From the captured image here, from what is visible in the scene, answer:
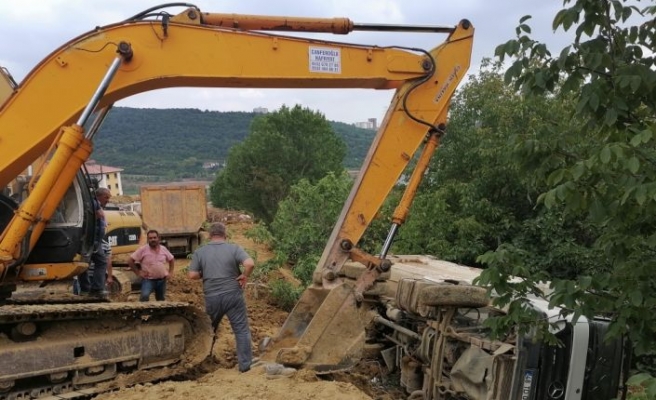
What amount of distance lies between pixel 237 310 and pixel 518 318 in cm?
347

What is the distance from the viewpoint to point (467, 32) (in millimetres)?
6520

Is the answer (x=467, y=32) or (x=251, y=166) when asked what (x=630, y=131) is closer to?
(x=467, y=32)

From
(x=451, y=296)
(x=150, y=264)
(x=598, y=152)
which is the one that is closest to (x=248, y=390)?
(x=451, y=296)

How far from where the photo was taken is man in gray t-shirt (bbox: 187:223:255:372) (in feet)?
20.9

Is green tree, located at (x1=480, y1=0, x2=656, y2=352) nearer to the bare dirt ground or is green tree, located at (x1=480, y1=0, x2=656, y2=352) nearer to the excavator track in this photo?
the bare dirt ground

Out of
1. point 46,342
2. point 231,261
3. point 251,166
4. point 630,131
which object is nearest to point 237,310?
point 231,261

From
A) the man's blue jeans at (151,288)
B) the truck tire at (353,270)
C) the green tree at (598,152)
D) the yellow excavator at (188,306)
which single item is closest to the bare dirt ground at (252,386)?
the yellow excavator at (188,306)

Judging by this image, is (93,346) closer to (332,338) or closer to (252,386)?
(252,386)

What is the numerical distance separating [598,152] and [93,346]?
15.2 ft

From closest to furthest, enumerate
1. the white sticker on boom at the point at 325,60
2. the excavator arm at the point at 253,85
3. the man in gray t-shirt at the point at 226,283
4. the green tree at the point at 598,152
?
the green tree at the point at 598,152 < the excavator arm at the point at 253,85 < the white sticker on boom at the point at 325,60 < the man in gray t-shirt at the point at 226,283

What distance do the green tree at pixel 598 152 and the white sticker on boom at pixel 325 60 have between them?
9.40 ft

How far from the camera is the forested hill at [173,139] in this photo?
89188mm

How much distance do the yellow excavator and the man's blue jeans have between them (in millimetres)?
1942

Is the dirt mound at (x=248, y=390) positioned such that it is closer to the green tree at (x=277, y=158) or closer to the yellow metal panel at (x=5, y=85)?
the yellow metal panel at (x=5, y=85)
